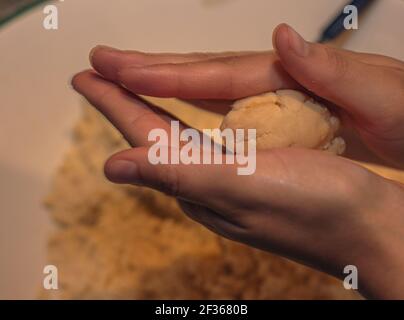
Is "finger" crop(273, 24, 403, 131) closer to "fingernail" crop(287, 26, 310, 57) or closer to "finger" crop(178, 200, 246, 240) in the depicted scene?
"fingernail" crop(287, 26, 310, 57)

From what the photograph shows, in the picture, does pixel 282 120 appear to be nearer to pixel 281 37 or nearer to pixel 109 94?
pixel 281 37

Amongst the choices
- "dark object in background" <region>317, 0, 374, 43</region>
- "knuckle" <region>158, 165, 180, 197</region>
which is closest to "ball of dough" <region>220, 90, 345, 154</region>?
"knuckle" <region>158, 165, 180, 197</region>

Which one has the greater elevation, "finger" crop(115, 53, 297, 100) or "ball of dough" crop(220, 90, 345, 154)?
"finger" crop(115, 53, 297, 100)

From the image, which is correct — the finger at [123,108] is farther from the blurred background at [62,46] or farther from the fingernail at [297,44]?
the blurred background at [62,46]

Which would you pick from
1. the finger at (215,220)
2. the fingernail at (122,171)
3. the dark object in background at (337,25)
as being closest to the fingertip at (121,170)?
the fingernail at (122,171)

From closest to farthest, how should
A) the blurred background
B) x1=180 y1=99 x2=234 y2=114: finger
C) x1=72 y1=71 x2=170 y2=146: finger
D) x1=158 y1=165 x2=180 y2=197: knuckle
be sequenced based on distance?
x1=158 y1=165 x2=180 y2=197: knuckle
x1=72 y1=71 x2=170 y2=146: finger
x1=180 y1=99 x2=234 y2=114: finger
the blurred background

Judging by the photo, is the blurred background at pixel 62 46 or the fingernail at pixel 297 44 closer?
the fingernail at pixel 297 44

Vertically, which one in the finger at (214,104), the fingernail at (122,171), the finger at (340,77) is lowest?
the fingernail at (122,171)

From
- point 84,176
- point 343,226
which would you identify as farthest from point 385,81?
point 84,176
